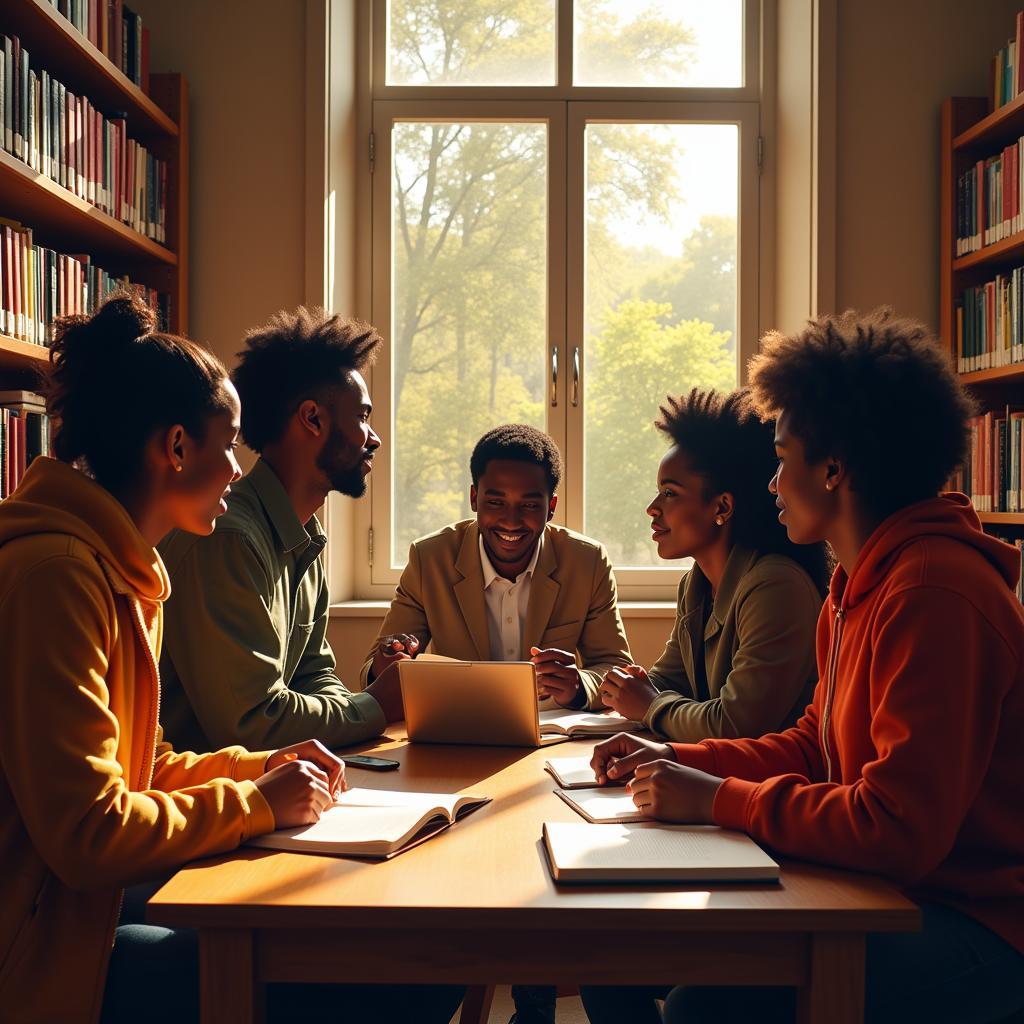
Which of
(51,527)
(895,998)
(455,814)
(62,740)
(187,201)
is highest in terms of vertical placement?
(187,201)

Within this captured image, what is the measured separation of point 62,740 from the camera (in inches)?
42.9

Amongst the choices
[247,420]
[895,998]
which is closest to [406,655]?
[247,420]

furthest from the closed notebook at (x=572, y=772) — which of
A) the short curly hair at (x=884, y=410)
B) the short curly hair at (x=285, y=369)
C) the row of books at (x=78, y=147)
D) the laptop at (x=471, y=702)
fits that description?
the row of books at (x=78, y=147)

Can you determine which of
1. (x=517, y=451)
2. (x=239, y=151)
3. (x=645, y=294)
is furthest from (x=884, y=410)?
(x=239, y=151)

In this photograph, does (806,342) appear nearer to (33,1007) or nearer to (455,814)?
(455,814)

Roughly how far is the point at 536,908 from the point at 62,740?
513 mm

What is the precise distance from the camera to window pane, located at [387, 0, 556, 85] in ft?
11.8

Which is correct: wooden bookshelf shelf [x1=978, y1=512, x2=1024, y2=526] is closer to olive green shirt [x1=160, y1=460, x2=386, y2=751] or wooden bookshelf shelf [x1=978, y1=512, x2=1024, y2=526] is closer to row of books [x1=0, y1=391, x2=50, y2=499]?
olive green shirt [x1=160, y1=460, x2=386, y2=751]

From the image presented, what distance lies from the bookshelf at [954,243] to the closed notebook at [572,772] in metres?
1.99

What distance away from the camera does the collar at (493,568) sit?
2705 mm

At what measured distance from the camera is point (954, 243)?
3.24 meters

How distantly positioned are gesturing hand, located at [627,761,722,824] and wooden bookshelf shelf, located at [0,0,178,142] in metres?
2.11

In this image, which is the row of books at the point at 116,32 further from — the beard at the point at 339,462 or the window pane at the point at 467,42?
the beard at the point at 339,462

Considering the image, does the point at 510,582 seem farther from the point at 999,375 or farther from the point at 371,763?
the point at 999,375
